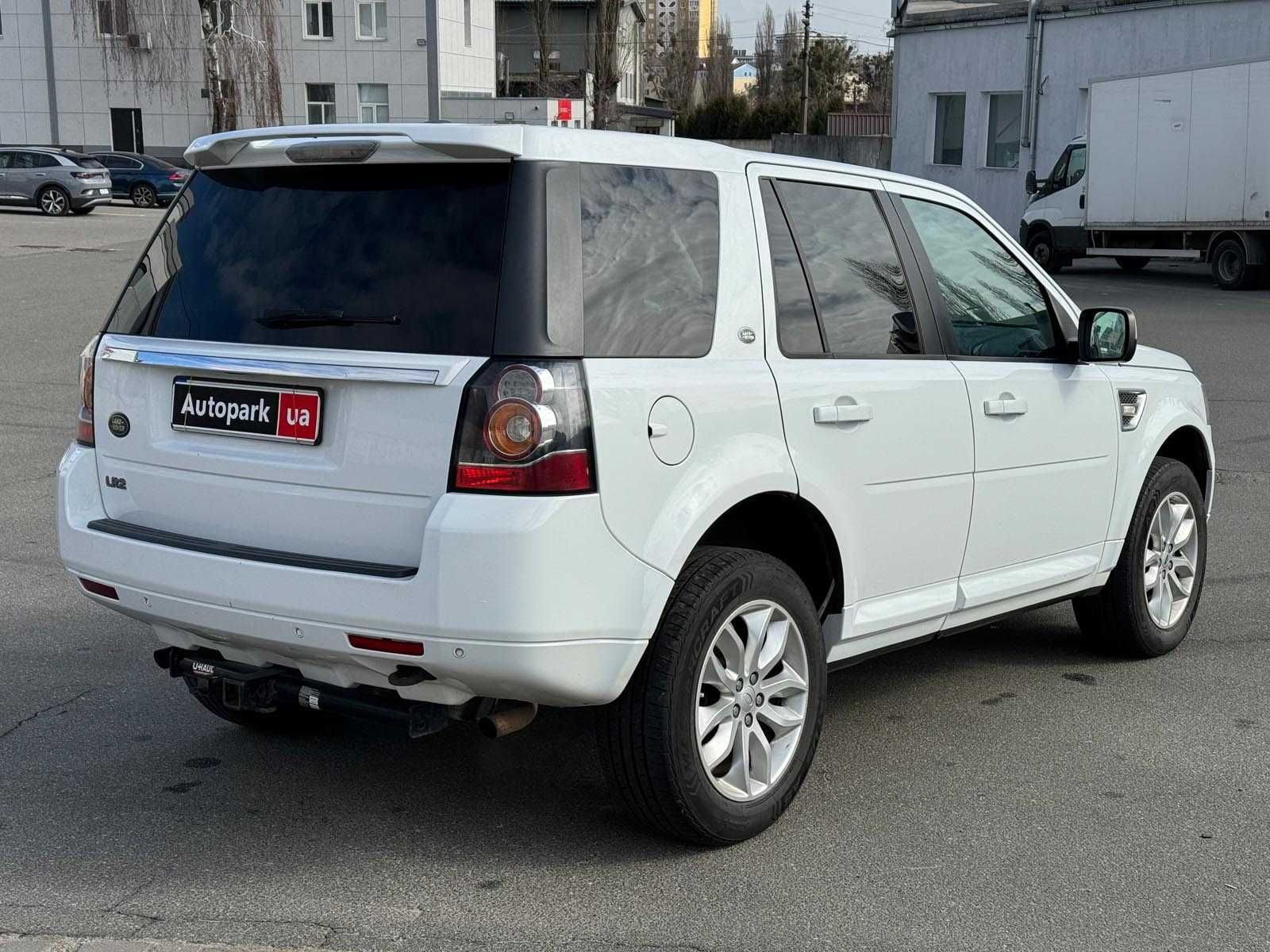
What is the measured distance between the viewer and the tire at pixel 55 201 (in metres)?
38.0

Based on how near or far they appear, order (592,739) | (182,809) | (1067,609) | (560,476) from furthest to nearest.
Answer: (1067,609) → (592,739) → (182,809) → (560,476)

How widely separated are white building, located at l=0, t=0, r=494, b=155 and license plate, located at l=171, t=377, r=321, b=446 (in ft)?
174

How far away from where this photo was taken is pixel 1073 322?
5.30m

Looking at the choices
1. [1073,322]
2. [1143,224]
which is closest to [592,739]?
[1073,322]

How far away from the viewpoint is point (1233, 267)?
24.0 meters

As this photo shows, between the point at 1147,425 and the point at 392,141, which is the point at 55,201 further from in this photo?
the point at 392,141

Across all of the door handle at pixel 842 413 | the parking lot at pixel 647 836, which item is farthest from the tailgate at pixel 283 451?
the door handle at pixel 842 413

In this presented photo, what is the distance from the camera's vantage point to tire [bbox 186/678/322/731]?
4793 millimetres

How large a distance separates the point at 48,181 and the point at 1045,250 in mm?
24632

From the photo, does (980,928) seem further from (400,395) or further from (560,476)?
(400,395)

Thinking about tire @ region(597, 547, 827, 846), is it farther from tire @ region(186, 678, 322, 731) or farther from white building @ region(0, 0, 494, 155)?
white building @ region(0, 0, 494, 155)

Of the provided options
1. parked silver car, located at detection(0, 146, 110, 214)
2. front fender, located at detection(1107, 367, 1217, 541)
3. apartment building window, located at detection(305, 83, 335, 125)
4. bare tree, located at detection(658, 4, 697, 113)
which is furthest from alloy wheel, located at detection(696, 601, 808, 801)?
bare tree, located at detection(658, 4, 697, 113)

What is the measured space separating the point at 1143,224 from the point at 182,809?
77.6 ft

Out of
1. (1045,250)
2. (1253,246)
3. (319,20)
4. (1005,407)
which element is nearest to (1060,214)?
(1045,250)
